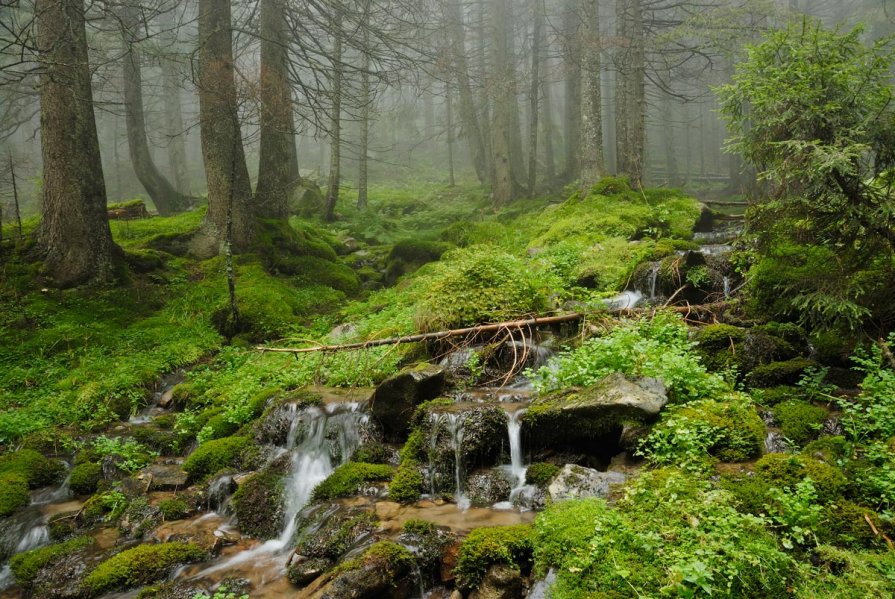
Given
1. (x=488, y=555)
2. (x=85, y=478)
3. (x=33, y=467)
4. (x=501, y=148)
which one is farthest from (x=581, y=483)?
(x=501, y=148)

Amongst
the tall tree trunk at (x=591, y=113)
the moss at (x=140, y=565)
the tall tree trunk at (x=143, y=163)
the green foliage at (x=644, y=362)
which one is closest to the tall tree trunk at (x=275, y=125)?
the tall tree trunk at (x=143, y=163)

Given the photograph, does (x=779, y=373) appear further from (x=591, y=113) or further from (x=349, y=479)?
(x=591, y=113)

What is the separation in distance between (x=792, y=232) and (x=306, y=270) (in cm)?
1123

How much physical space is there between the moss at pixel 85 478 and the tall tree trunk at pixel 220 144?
638cm

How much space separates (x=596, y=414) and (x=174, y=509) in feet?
16.1

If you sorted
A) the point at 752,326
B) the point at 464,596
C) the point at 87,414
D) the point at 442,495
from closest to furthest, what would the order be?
the point at 464,596 < the point at 442,495 < the point at 752,326 < the point at 87,414

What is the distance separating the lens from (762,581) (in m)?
3.17

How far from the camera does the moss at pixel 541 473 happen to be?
17.8 ft

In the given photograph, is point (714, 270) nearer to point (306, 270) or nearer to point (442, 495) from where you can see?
point (442, 495)

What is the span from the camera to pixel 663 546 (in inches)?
135

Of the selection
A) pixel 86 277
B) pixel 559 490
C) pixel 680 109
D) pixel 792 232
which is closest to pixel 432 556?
pixel 559 490

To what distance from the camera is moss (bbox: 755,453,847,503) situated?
3.94 metres

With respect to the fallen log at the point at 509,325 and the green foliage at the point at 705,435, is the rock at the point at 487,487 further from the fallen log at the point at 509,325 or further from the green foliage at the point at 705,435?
the fallen log at the point at 509,325

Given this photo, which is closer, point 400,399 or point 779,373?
point 779,373
